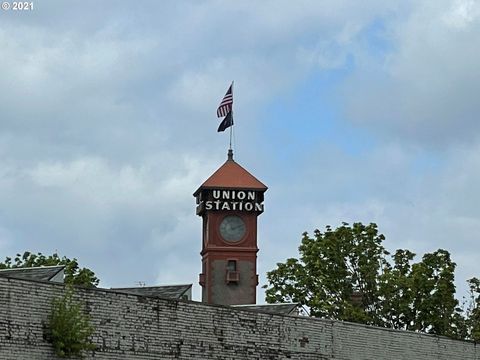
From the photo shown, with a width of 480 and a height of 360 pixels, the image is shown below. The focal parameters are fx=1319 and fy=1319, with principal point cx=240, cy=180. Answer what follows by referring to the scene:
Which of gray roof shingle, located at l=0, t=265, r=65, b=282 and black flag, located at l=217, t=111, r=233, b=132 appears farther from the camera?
black flag, located at l=217, t=111, r=233, b=132

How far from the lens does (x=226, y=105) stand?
9700 cm

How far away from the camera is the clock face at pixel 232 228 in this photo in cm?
9850

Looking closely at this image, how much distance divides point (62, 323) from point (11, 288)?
4.66ft

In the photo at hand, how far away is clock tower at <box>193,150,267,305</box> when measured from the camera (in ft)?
319

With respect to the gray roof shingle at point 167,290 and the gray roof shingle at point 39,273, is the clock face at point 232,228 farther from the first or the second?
the gray roof shingle at point 39,273

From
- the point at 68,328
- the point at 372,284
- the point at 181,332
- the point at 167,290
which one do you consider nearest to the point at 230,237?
the point at 372,284

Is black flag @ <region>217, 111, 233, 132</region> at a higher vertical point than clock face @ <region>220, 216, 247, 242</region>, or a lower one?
higher

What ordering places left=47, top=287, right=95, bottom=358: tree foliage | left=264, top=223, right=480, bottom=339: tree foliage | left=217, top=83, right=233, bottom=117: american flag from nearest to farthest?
left=47, top=287, right=95, bottom=358: tree foliage → left=264, top=223, right=480, bottom=339: tree foliage → left=217, top=83, right=233, bottom=117: american flag

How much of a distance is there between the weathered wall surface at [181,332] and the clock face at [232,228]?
6012 centimetres

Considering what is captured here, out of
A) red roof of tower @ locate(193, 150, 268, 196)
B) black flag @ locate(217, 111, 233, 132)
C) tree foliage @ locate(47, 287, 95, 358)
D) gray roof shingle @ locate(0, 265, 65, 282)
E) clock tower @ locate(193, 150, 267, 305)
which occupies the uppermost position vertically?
black flag @ locate(217, 111, 233, 132)

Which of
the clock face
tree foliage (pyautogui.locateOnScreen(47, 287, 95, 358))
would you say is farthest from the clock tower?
tree foliage (pyautogui.locateOnScreen(47, 287, 95, 358))

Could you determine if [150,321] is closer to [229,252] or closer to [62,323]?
[62,323]

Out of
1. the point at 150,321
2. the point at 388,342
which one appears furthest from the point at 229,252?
the point at 150,321

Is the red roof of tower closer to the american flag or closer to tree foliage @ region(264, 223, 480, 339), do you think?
the american flag
